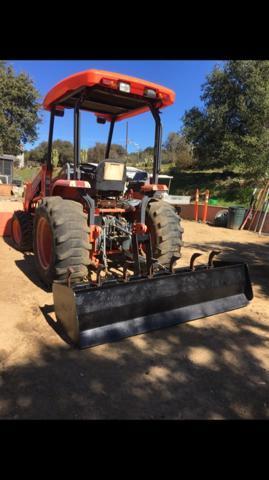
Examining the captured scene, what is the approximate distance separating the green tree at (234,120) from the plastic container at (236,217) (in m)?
4.09

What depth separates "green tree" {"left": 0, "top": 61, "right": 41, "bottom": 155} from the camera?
2094 cm

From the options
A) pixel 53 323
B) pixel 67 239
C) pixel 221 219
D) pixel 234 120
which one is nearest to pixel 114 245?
pixel 67 239

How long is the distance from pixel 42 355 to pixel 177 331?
128 cm

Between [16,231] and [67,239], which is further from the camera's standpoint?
[16,231]

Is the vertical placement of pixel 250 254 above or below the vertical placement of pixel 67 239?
below

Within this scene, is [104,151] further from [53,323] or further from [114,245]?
[53,323]

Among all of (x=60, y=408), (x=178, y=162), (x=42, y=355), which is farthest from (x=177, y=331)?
(x=178, y=162)

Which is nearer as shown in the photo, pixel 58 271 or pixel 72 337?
pixel 72 337

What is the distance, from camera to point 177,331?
3562 mm

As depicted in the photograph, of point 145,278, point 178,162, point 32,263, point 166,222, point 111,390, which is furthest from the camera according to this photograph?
point 178,162

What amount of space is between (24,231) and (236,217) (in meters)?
7.60

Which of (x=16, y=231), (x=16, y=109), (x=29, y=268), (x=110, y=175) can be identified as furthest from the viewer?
(x=16, y=109)

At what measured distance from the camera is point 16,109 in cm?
2158

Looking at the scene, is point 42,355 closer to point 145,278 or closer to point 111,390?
point 111,390
